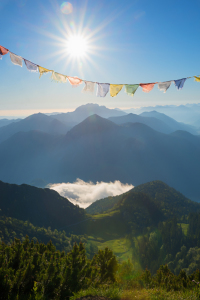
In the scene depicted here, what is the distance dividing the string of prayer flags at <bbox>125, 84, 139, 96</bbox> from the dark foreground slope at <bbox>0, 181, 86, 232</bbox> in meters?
114

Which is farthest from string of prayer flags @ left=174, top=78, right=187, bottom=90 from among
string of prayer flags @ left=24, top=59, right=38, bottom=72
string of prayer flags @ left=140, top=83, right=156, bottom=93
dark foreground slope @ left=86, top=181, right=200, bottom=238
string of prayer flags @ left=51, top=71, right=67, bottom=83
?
dark foreground slope @ left=86, top=181, right=200, bottom=238

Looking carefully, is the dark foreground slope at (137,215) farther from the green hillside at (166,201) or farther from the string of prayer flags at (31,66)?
the string of prayer flags at (31,66)

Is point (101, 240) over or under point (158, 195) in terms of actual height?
under

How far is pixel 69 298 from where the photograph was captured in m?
9.27

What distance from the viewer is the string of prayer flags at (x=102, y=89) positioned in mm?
15316

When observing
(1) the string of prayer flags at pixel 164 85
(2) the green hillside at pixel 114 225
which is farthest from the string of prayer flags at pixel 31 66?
(2) the green hillside at pixel 114 225

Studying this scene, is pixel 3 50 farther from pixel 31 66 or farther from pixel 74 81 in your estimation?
pixel 74 81

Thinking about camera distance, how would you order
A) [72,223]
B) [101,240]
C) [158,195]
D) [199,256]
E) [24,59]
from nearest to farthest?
1. [24,59]
2. [199,256]
3. [101,240]
4. [72,223]
5. [158,195]

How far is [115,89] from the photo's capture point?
15094mm

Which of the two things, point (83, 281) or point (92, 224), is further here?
point (92, 224)

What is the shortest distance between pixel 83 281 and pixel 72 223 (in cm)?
11526

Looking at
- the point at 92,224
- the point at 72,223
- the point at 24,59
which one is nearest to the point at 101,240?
the point at 92,224

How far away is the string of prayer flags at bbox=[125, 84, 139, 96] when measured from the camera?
48.5 feet

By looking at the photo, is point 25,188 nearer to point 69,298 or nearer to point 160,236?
point 160,236
